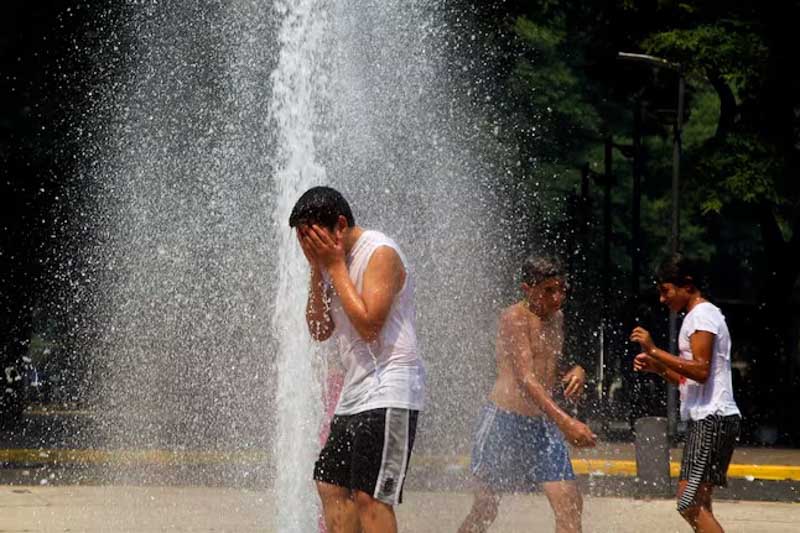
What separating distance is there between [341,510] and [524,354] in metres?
1.79

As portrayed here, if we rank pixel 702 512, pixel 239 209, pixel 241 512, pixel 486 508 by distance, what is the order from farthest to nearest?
1. pixel 239 209
2. pixel 241 512
3. pixel 702 512
4. pixel 486 508

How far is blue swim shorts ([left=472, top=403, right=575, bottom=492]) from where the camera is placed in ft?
25.3

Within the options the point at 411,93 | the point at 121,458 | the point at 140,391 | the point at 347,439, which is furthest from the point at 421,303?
the point at 347,439

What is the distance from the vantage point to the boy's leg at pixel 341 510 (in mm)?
6121

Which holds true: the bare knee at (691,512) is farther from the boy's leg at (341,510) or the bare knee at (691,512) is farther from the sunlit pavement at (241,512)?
the boy's leg at (341,510)

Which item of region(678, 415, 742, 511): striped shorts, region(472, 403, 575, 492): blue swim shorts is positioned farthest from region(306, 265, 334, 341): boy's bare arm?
region(678, 415, 742, 511): striped shorts

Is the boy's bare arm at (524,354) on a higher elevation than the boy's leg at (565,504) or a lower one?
higher

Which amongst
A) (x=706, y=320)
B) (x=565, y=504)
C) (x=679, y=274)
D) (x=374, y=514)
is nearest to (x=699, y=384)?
(x=706, y=320)

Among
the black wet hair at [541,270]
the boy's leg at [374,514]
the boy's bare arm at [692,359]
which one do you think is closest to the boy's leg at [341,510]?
the boy's leg at [374,514]

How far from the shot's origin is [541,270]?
775cm

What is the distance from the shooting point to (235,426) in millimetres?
19094

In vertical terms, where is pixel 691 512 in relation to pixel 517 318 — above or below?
below

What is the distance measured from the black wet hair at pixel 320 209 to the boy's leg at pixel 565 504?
2135 mm

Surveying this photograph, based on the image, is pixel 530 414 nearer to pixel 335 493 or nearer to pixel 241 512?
pixel 335 493
